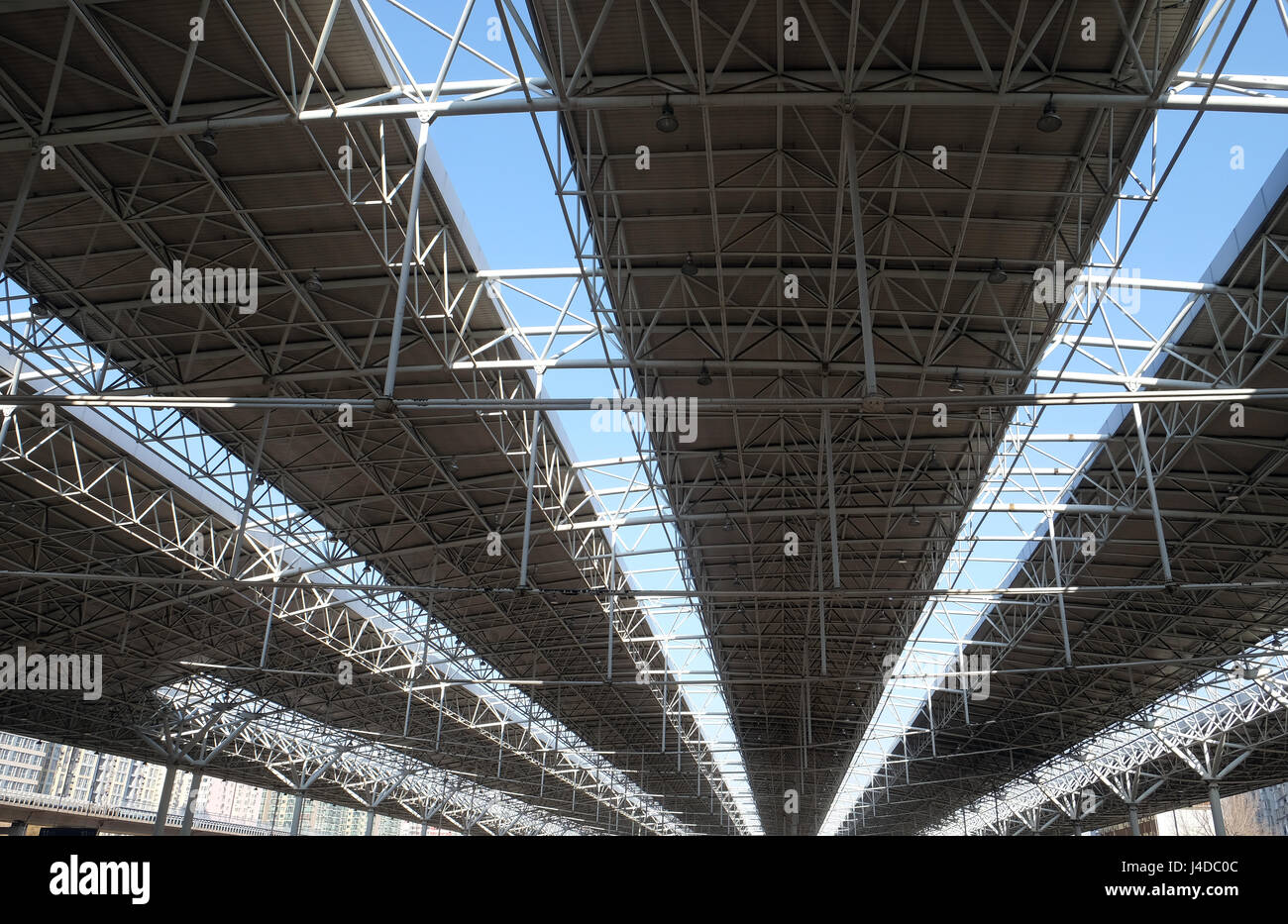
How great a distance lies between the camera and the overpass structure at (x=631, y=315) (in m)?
14.3

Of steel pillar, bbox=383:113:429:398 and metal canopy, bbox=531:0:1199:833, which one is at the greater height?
metal canopy, bbox=531:0:1199:833

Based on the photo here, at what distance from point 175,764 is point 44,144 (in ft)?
138

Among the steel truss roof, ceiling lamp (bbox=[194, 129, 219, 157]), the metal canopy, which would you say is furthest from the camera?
the steel truss roof

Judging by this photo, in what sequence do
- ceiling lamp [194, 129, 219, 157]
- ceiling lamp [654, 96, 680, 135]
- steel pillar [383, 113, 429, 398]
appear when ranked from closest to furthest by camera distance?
ceiling lamp [654, 96, 680, 135], steel pillar [383, 113, 429, 398], ceiling lamp [194, 129, 219, 157]

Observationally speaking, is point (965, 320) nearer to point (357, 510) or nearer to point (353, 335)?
point (353, 335)

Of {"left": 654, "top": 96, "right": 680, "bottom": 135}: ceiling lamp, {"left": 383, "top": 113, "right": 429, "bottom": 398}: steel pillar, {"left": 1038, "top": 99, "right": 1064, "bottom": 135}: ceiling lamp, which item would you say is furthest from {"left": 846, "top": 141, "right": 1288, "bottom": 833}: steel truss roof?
{"left": 383, "top": 113, "right": 429, "bottom": 398}: steel pillar

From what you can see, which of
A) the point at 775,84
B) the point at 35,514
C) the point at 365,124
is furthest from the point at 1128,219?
the point at 35,514

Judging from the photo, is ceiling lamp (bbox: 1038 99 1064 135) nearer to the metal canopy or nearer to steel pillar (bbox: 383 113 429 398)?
the metal canopy

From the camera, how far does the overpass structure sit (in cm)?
1432

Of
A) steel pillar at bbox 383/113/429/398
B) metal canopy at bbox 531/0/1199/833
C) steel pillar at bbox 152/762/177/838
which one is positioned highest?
metal canopy at bbox 531/0/1199/833

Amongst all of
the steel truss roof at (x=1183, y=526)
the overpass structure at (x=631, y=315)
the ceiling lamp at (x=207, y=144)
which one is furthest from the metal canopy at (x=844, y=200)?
the ceiling lamp at (x=207, y=144)

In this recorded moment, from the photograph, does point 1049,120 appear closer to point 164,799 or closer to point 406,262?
point 406,262

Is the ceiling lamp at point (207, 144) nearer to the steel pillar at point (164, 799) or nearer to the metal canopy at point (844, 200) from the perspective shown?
the metal canopy at point (844, 200)

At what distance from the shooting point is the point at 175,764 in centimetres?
4825
